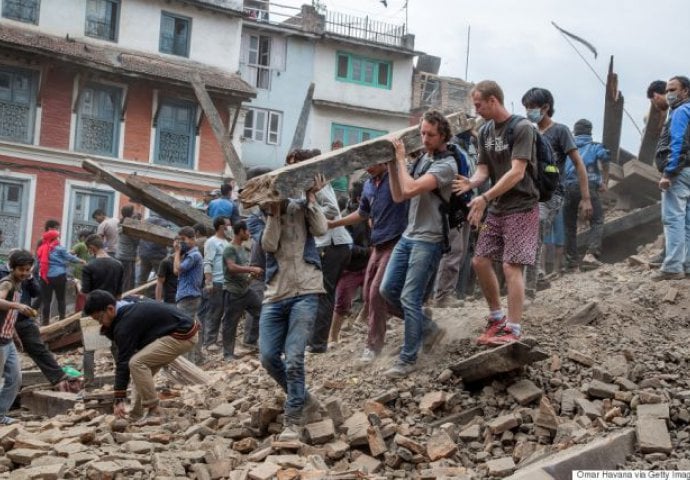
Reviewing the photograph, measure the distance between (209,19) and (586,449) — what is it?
2288 centimetres

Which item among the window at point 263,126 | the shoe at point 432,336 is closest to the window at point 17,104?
the window at point 263,126

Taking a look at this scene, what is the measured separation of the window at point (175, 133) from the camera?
25.0m

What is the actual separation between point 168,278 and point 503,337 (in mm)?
5774

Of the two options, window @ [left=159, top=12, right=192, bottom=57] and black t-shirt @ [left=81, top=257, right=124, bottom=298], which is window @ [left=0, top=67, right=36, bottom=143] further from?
black t-shirt @ [left=81, top=257, right=124, bottom=298]

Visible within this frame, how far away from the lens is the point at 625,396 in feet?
19.7

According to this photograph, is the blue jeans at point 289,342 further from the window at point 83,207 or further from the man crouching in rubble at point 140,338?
the window at point 83,207

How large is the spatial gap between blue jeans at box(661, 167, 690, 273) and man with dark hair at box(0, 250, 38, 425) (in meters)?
6.30

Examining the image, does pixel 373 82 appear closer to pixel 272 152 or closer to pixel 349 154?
pixel 272 152

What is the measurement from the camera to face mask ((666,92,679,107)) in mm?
8085

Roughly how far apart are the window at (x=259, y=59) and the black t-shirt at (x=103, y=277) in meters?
20.4

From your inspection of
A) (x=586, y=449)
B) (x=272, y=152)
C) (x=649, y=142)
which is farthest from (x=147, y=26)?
(x=586, y=449)

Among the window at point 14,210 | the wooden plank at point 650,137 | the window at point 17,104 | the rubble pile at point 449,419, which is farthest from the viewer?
the window at point 17,104

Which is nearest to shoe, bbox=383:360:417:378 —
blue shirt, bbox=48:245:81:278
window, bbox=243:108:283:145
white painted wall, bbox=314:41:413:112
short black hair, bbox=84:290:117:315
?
short black hair, bbox=84:290:117:315

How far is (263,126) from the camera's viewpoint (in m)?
30.2
